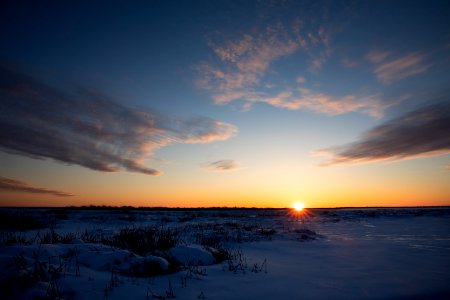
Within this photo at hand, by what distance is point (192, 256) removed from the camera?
5527mm

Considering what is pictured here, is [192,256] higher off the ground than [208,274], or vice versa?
[192,256]

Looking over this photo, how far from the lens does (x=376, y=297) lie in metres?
3.63

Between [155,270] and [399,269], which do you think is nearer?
[155,270]

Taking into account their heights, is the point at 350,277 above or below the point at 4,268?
below

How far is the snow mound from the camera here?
535cm

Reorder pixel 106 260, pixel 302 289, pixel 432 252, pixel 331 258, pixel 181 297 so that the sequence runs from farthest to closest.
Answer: pixel 432 252 → pixel 331 258 → pixel 106 260 → pixel 302 289 → pixel 181 297

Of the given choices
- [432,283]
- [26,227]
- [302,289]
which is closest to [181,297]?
[302,289]

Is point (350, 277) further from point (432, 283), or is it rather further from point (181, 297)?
point (181, 297)

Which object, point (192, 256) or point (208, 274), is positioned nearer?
point (208, 274)

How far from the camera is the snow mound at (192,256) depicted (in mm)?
5351

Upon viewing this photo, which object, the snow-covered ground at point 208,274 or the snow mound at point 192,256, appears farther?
the snow mound at point 192,256

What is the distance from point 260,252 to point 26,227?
12530mm

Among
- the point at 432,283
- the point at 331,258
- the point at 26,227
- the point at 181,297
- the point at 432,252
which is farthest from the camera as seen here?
the point at 26,227

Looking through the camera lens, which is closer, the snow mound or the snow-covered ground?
the snow-covered ground
